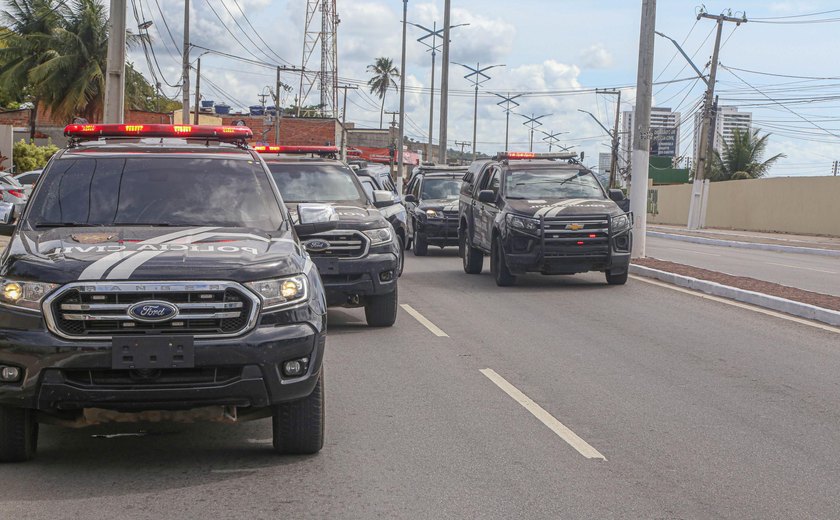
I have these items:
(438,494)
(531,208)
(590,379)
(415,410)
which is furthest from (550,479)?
(531,208)

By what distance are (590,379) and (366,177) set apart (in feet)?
36.4

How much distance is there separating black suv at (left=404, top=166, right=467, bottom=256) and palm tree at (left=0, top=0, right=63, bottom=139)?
1325 inches

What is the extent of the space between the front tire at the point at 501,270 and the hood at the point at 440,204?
6839mm

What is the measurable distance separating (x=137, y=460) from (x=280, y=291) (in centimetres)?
141

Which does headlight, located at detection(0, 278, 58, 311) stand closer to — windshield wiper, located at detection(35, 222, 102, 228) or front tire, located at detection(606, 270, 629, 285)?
windshield wiper, located at detection(35, 222, 102, 228)

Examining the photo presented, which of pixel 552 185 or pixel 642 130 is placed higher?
pixel 642 130

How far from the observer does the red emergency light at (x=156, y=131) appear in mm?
8281

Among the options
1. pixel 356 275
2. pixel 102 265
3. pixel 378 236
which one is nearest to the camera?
pixel 102 265

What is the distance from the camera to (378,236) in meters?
11.8

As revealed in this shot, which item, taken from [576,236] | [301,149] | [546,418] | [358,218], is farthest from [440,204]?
[546,418]

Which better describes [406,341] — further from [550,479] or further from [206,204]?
[550,479]

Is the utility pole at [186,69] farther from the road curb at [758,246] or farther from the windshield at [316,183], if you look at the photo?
the windshield at [316,183]

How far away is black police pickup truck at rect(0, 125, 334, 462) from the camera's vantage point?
5.56m

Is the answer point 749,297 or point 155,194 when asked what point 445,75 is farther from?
point 155,194
